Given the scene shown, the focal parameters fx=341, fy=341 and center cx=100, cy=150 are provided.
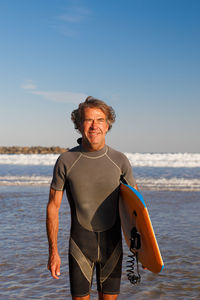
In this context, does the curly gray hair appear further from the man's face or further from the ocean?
the ocean

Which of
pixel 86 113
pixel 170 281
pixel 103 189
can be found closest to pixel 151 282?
pixel 170 281

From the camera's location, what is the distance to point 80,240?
292 cm

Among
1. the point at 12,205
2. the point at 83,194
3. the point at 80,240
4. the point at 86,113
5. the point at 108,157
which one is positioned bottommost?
the point at 12,205

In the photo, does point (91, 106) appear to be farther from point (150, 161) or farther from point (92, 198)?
point (150, 161)

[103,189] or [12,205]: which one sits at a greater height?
[103,189]

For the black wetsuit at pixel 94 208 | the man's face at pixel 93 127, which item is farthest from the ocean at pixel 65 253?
the man's face at pixel 93 127

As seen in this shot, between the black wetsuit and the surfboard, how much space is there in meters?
0.09

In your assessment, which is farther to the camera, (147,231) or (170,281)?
(170,281)

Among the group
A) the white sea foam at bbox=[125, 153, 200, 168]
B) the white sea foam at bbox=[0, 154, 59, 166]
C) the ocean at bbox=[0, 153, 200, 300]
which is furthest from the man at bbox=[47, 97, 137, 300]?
the white sea foam at bbox=[0, 154, 59, 166]

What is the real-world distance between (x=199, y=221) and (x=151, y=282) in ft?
11.8

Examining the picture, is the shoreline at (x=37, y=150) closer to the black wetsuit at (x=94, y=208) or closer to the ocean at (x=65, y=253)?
the ocean at (x=65, y=253)

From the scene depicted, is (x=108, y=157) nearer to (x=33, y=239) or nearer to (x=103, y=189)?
(x=103, y=189)

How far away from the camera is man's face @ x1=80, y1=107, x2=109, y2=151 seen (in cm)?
284

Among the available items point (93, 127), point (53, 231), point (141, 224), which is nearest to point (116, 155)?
point (93, 127)
